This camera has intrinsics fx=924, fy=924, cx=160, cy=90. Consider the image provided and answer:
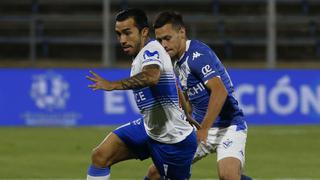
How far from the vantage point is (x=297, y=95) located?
805 inches

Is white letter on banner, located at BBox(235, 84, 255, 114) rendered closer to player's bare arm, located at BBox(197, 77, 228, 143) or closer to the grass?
the grass

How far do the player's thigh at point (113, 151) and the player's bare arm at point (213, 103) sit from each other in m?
0.79

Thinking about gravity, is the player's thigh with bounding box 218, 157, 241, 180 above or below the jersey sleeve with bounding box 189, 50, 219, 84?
below

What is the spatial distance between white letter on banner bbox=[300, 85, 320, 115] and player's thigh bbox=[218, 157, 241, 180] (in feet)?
40.6

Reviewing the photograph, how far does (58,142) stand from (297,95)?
6054 millimetres

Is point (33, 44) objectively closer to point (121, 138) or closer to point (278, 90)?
point (278, 90)

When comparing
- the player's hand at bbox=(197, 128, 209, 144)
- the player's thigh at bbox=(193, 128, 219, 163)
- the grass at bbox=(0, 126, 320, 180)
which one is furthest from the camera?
the grass at bbox=(0, 126, 320, 180)

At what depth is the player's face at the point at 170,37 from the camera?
802 centimetres

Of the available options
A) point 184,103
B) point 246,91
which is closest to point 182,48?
point 184,103

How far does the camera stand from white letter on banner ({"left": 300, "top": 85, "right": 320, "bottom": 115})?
804 inches

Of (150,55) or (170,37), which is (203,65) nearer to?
(170,37)

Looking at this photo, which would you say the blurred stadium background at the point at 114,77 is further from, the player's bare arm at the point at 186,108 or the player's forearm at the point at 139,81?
the player's forearm at the point at 139,81

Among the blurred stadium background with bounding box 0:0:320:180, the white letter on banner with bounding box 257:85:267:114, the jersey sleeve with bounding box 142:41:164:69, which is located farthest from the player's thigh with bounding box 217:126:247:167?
the white letter on banner with bounding box 257:85:267:114

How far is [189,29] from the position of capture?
2619 centimetres
